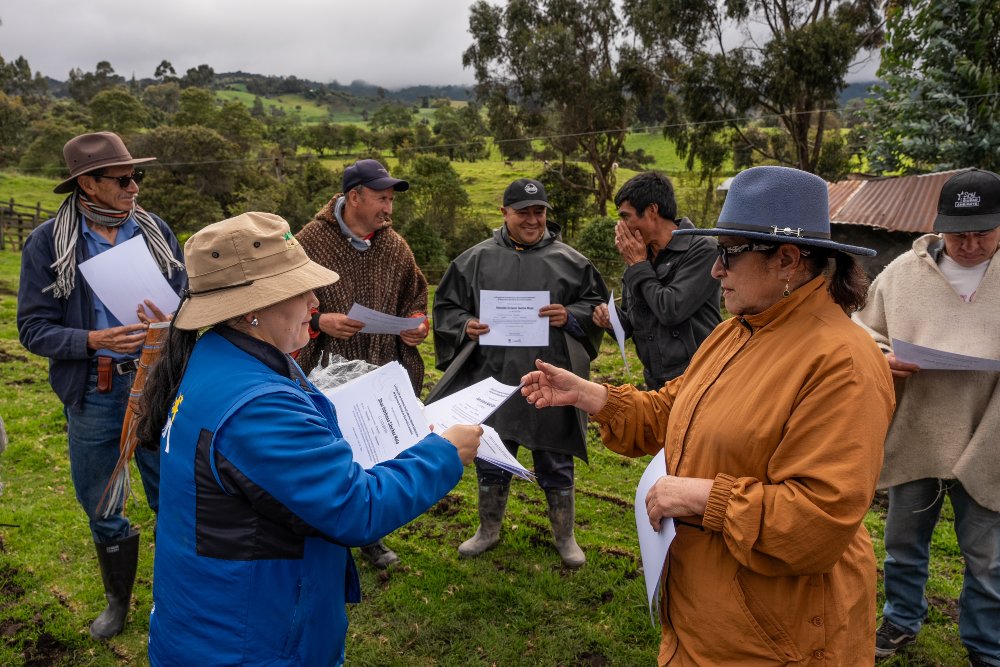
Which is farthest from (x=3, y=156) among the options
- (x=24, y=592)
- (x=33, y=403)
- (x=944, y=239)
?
(x=944, y=239)

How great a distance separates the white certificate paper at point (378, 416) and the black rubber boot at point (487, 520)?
2.28 m

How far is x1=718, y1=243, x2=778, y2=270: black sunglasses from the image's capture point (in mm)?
2004

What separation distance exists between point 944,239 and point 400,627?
3.64 meters

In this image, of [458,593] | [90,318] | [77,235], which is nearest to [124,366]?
[90,318]

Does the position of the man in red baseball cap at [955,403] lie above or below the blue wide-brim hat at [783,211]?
below

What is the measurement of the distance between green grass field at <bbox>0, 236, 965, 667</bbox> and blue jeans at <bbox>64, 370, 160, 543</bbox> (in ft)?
2.51

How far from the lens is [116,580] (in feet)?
12.2

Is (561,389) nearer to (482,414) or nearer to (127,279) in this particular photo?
(482,414)

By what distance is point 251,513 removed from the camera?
1.80 meters

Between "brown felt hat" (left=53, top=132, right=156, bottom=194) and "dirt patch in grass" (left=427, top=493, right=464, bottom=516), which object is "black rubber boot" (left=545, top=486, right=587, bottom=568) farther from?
"brown felt hat" (left=53, top=132, right=156, bottom=194)

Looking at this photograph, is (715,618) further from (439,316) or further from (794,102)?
(794,102)

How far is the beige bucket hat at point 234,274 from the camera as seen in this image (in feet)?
6.21

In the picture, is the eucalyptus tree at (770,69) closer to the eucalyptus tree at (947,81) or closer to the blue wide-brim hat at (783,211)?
the eucalyptus tree at (947,81)

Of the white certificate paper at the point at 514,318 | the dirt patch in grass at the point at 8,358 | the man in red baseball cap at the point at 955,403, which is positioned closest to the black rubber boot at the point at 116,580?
the white certificate paper at the point at 514,318
